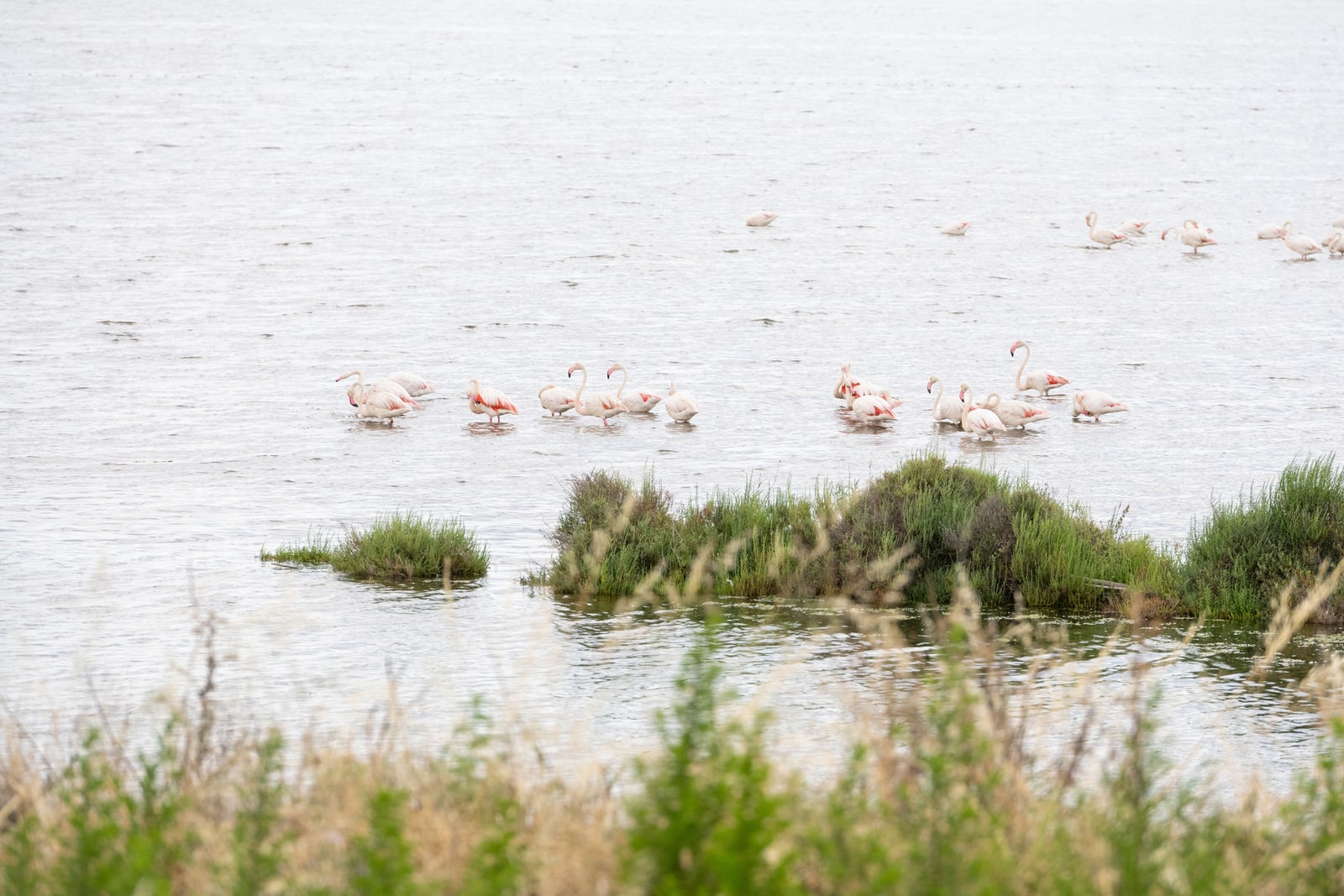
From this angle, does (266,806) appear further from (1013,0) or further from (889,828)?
(1013,0)

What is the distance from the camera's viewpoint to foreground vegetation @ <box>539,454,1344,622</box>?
10570 millimetres

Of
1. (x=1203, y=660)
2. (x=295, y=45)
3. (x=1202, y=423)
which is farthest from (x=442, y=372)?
(x=295, y=45)

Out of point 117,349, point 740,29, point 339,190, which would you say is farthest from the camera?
point 740,29

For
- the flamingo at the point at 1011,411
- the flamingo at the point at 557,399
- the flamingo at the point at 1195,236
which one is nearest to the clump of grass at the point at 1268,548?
the flamingo at the point at 1011,411

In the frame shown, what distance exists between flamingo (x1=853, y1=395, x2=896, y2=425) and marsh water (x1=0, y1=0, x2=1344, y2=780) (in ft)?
0.82

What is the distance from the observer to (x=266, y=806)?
4500 mm

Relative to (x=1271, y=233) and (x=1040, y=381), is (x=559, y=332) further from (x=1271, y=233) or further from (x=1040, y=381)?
(x=1271, y=233)

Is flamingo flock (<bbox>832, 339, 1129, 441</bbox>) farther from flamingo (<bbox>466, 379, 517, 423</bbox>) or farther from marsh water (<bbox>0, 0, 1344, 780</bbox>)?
flamingo (<bbox>466, 379, 517, 423</bbox>)

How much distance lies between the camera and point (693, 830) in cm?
399

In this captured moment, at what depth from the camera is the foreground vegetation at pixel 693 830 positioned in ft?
12.9

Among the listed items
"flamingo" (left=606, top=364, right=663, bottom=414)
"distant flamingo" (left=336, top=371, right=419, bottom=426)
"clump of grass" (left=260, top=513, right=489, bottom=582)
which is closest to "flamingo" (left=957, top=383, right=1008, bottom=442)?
"flamingo" (left=606, top=364, right=663, bottom=414)

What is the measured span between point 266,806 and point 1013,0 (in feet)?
558

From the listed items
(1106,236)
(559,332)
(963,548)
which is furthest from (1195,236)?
(963,548)

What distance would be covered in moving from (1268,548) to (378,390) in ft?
36.6
